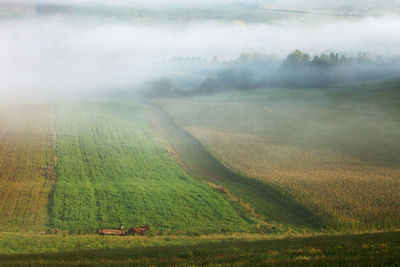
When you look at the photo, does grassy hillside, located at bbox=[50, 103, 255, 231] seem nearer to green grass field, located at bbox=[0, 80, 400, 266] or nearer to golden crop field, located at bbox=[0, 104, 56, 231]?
green grass field, located at bbox=[0, 80, 400, 266]

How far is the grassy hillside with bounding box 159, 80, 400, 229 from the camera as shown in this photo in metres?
33.9

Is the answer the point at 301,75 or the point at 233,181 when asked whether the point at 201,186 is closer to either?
the point at 233,181

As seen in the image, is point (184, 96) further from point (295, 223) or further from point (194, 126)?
point (295, 223)

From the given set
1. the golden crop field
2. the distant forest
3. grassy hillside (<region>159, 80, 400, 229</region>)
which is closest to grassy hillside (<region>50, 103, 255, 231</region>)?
the golden crop field

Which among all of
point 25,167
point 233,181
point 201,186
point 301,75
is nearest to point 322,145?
point 233,181

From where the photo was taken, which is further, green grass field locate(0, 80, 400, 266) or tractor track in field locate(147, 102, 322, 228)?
tractor track in field locate(147, 102, 322, 228)

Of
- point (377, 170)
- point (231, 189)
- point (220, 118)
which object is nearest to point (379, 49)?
point (220, 118)

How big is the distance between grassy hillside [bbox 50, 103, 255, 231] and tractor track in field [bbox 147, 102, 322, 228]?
191 cm

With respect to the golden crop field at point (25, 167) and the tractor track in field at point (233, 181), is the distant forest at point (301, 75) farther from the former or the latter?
the golden crop field at point (25, 167)

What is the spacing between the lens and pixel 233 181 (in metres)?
44.1

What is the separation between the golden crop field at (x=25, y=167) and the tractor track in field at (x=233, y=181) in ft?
58.2

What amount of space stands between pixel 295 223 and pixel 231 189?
34.0 feet

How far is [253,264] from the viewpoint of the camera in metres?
11.7

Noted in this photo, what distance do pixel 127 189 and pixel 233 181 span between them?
41.6 feet
